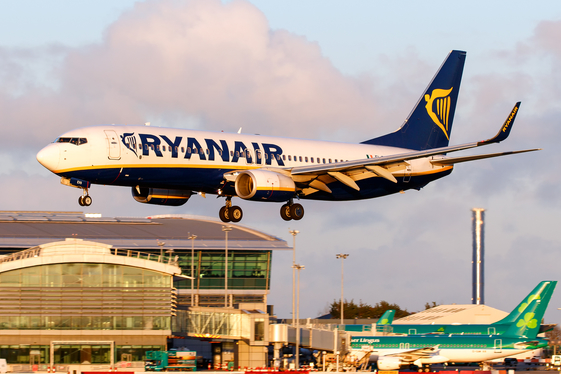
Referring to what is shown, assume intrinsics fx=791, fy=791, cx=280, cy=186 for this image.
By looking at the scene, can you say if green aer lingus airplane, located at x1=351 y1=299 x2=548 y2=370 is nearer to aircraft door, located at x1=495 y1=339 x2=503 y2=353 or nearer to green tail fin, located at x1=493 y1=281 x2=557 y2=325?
aircraft door, located at x1=495 y1=339 x2=503 y2=353

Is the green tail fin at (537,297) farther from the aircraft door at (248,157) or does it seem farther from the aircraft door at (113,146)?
the aircraft door at (113,146)

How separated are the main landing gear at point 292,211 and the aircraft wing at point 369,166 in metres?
1.63

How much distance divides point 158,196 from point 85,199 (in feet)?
20.6

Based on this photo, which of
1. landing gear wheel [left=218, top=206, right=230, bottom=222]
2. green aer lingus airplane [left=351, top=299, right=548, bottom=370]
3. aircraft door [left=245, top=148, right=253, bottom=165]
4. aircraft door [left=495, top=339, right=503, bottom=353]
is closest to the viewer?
aircraft door [left=245, top=148, right=253, bottom=165]

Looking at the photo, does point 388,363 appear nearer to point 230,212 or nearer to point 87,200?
point 230,212

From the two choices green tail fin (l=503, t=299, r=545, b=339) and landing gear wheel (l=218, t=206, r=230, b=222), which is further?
green tail fin (l=503, t=299, r=545, b=339)

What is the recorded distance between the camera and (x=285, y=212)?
50250 millimetres

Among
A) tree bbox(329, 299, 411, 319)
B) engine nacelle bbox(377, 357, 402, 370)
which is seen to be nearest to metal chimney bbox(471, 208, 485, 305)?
tree bbox(329, 299, 411, 319)

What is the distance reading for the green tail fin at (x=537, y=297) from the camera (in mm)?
71000

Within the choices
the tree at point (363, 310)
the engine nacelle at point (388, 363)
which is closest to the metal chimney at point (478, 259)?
the tree at point (363, 310)

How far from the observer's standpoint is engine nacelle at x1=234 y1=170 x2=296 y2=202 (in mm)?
45312

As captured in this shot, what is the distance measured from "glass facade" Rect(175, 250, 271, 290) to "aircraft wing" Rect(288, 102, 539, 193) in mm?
64022

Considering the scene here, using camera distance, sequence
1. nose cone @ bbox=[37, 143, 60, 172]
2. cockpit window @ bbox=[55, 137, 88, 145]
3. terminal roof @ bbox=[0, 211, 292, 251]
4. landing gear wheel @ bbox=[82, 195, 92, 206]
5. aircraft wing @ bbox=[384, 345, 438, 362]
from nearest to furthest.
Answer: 1. nose cone @ bbox=[37, 143, 60, 172]
2. cockpit window @ bbox=[55, 137, 88, 145]
3. landing gear wheel @ bbox=[82, 195, 92, 206]
4. aircraft wing @ bbox=[384, 345, 438, 362]
5. terminal roof @ bbox=[0, 211, 292, 251]

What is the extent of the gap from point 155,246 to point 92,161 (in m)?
69.1
